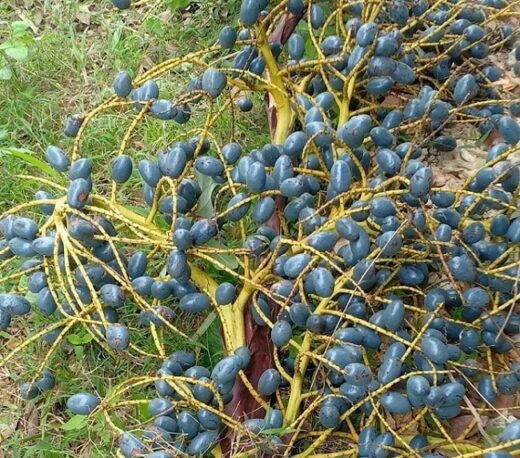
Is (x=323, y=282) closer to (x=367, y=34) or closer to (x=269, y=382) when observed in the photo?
(x=269, y=382)

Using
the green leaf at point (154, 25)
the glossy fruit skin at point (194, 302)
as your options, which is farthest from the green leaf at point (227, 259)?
the green leaf at point (154, 25)

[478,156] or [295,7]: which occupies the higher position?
[295,7]

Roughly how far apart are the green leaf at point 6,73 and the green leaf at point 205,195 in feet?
3.60

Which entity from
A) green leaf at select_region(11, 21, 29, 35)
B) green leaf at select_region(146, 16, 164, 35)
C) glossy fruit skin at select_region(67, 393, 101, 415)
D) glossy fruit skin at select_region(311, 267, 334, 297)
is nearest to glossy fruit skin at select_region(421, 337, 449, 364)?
glossy fruit skin at select_region(311, 267, 334, 297)

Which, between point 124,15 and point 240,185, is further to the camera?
point 124,15

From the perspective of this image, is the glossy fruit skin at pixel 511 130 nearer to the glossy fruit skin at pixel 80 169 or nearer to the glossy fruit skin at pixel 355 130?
the glossy fruit skin at pixel 355 130

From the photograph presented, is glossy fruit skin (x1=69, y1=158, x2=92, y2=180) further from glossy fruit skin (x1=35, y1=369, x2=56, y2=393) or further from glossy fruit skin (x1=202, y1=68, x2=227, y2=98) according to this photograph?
glossy fruit skin (x1=35, y1=369, x2=56, y2=393)

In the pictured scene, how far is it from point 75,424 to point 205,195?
0.70m

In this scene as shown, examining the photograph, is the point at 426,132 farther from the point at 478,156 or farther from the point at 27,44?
the point at 27,44

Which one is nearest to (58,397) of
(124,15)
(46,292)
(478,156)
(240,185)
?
(46,292)

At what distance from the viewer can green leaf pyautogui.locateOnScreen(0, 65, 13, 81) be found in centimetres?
272

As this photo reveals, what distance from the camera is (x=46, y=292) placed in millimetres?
1752

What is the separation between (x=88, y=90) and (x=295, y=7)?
1.00 meters

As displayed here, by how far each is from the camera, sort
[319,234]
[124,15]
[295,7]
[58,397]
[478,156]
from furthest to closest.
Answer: [124,15]
[478,156]
[295,7]
[58,397]
[319,234]
